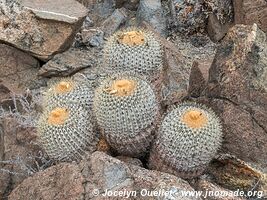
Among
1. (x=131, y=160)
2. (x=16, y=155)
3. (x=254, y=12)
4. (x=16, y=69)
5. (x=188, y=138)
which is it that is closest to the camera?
(x=188, y=138)

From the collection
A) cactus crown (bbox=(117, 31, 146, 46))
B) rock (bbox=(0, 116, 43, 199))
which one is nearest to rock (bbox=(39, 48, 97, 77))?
rock (bbox=(0, 116, 43, 199))

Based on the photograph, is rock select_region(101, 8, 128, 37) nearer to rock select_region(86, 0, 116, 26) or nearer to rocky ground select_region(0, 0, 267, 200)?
rocky ground select_region(0, 0, 267, 200)

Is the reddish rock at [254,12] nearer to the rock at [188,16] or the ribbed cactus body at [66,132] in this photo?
the rock at [188,16]

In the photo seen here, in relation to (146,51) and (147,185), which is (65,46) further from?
(147,185)

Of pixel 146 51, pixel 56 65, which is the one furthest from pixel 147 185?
pixel 56 65

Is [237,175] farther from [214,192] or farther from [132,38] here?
[132,38]

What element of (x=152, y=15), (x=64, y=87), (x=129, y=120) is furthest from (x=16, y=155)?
(x=152, y=15)
